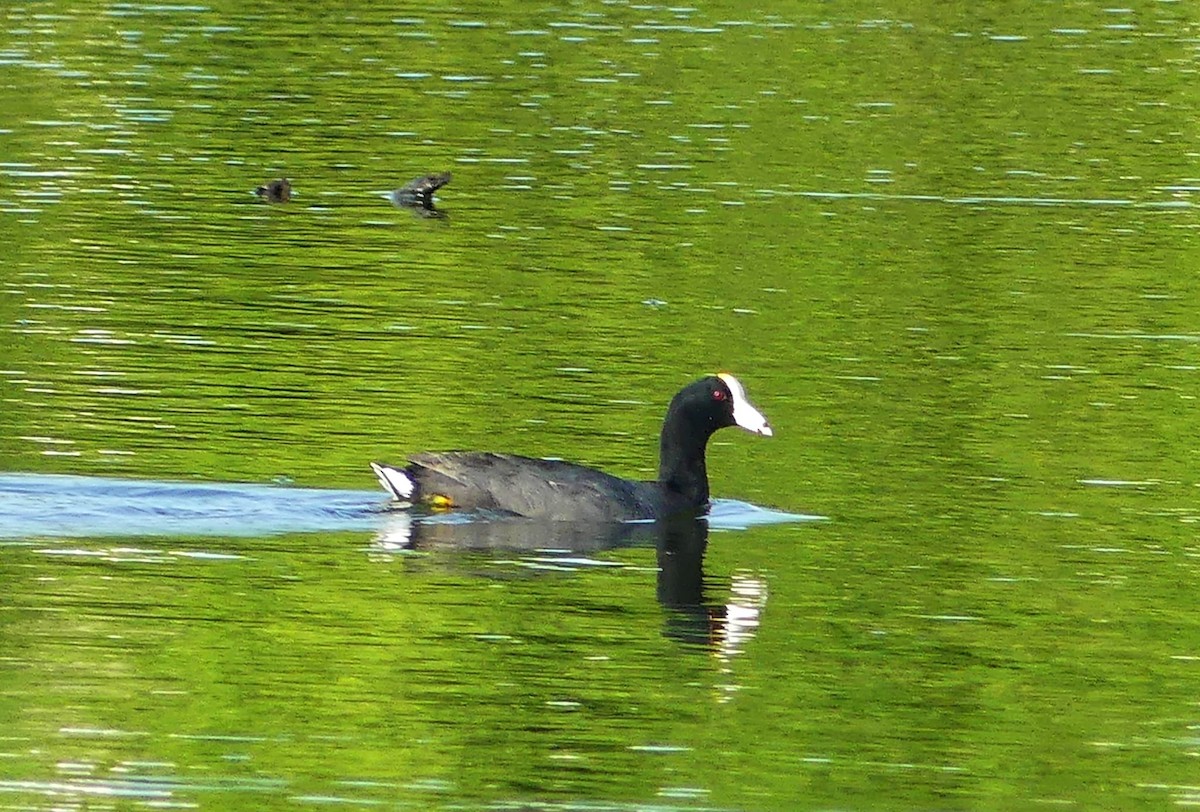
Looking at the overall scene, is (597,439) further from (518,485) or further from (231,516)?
(231,516)

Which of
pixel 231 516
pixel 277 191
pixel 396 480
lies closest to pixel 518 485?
pixel 396 480

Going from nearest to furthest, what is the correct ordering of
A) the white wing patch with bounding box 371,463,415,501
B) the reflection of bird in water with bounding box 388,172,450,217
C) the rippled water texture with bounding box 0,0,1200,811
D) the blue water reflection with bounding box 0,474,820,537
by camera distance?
the rippled water texture with bounding box 0,0,1200,811, the blue water reflection with bounding box 0,474,820,537, the white wing patch with bounding box 371,463,415,501, the reflection of bird in water with bounding box 388,172,450,217

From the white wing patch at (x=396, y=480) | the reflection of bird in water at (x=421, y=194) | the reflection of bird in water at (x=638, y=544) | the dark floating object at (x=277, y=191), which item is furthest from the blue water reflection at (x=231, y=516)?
the dark floating object at (x=277, y=191)

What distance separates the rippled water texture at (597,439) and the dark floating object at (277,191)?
45 cm

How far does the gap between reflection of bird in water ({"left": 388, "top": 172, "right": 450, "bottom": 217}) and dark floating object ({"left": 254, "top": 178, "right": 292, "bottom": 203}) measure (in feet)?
4.17

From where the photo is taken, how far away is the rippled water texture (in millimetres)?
12141

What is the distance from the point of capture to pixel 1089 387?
2125 cm

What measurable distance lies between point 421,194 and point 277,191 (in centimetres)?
164

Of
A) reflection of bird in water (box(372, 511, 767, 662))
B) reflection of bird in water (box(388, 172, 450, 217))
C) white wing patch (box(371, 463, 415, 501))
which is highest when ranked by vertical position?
white wing patch (box(371, 463, 415, 501))

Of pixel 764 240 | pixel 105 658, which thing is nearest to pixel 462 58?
pixel 764 240

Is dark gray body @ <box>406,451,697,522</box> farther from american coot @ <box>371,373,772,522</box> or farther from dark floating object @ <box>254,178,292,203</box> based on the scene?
dark floating object @ <box>254,178,292,203</box>

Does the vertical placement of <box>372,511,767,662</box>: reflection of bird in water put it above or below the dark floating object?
above

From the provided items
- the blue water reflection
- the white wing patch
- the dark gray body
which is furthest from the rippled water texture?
the white wing patch

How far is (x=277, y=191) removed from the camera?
30.2 meters
